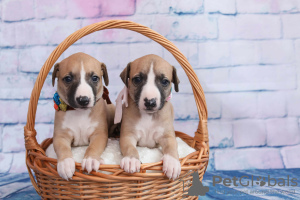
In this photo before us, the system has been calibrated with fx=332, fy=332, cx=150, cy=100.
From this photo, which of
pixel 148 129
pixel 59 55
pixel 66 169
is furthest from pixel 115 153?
pixel 59 55

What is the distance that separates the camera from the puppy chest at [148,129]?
7.97ft

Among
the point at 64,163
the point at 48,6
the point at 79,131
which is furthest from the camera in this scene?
the point at 48,6

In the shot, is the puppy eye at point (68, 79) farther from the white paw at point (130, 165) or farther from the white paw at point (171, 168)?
the white paw at point (171, 168)

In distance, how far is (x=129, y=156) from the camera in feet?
6.56

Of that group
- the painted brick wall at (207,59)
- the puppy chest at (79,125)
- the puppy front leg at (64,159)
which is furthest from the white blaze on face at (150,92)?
the painted brick wall at (207,59)

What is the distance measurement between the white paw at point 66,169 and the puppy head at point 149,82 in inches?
23.4

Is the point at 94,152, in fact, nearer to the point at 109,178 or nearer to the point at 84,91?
the point at 109,178

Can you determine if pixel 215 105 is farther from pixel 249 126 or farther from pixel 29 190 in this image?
pixel 29 190

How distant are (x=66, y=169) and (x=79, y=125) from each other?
1.83ft

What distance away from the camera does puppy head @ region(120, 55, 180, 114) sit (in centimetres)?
218

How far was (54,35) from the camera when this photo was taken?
340 centimetres

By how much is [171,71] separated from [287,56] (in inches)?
69.6

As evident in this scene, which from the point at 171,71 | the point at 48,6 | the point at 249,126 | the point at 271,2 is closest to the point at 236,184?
the point at 249,126

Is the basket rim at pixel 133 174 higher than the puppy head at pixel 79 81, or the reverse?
the puppy head at pixel 79 81
